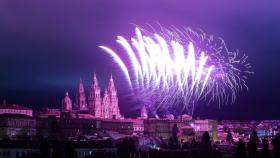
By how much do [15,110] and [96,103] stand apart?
66.5 feet

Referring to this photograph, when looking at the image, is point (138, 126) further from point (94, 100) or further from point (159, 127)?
point (94, 100)

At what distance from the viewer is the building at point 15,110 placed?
163 metres

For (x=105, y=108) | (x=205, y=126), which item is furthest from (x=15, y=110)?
(x=205, y=126)

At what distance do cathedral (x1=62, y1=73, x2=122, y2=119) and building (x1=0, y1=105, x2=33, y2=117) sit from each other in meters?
12.0

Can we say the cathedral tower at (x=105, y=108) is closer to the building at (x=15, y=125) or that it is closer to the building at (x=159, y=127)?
the building at (x=159, y=127)

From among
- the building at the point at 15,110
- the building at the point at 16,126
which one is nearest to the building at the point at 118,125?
the building at the point at 15,110

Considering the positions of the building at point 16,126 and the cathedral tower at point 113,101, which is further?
the cathedral tower at point 113,101

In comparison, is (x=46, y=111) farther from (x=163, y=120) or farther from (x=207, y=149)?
(x=207, y=149)

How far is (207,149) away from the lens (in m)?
105

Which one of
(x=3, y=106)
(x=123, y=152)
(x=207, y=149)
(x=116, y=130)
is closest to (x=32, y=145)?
(x=123, y=152)

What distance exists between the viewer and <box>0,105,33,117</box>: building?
163 metres

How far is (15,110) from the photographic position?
165625 mm

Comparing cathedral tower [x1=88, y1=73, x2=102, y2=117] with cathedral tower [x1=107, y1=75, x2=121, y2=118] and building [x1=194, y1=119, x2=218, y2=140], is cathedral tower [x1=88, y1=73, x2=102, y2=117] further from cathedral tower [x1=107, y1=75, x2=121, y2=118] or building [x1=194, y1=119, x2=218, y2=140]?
building [x1=194, y1=119, x2=218, y2=140]

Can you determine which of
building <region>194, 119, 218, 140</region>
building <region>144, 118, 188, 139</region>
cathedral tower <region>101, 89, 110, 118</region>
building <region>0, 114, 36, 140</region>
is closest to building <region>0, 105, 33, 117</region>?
building <region>0, 114, 36, 140</region>
